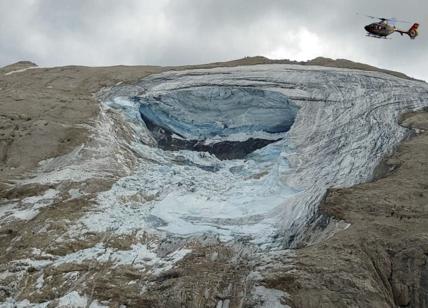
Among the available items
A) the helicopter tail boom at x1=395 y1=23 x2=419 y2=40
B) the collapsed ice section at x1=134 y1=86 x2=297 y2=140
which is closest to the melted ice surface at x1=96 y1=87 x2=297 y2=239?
the collapsed ice section at x1=134 y1=86 x2=297 y2=140

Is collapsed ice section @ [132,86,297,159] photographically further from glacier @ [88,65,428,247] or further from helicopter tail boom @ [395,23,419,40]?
helicopter tail boom @ [395,23,419,40]

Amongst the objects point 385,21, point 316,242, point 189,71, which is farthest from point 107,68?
point 316,242

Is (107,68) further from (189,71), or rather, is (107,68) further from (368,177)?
(368,177)

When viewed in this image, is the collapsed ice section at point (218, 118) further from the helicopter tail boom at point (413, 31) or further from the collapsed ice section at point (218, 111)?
the helicopter tail boom at point (413, 31)

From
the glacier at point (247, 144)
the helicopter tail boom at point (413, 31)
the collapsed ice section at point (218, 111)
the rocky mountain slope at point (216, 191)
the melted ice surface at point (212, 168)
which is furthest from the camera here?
the helicopter tail boom at point (413, 31)

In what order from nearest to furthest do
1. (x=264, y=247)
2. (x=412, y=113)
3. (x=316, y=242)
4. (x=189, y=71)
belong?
(x=316, y=242) < (x=264, y=247) < (x=412, y=113) < (x=189, y=71)

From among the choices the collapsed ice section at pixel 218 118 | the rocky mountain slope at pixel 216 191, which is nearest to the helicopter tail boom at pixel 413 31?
the rocky mountain slope at pixel 216 191

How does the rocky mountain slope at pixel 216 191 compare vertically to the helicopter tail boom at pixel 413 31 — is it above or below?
below
